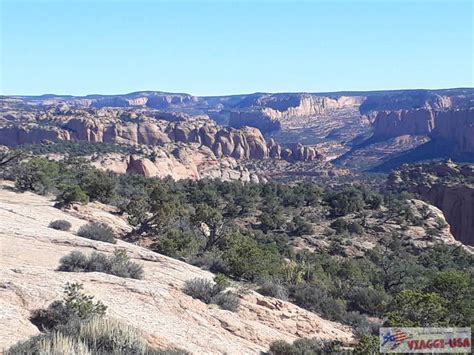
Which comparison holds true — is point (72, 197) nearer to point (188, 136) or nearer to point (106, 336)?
point (106, 336)

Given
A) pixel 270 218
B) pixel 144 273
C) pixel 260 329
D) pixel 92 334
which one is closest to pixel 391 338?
pixel 260 329

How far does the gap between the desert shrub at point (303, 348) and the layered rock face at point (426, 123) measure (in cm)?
13961

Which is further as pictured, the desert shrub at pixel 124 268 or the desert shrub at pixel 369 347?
the desert shrub at pixel 124 268

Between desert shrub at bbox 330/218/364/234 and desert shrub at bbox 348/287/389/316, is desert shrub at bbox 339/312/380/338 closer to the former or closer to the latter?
desert shrub at bbox 348/287/389/316

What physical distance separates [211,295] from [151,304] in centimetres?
201

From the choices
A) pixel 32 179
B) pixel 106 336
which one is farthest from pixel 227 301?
pixel 32 179

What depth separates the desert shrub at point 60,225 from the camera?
61.1 feet

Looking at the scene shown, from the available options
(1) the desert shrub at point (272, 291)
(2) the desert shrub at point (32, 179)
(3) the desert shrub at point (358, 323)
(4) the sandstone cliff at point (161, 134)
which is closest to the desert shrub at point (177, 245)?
(1) the desert shrub at point (272, 291)

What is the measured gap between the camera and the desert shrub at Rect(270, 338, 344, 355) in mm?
11077

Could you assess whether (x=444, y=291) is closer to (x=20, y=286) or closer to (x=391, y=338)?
(x=391, y=338)

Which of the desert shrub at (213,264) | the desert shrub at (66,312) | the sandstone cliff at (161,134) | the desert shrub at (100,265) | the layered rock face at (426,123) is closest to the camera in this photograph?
the desert shrub at (66,312)

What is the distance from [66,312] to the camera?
9.54 meters

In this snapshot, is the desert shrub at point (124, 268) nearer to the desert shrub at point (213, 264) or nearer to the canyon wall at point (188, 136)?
the desert shrub at point (213, 264)

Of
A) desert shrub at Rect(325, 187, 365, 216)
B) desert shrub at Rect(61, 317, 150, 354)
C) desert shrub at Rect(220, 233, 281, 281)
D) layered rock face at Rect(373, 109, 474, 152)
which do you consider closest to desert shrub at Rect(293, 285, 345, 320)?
desert shrub at Rect(220, 233, 281, 281)
